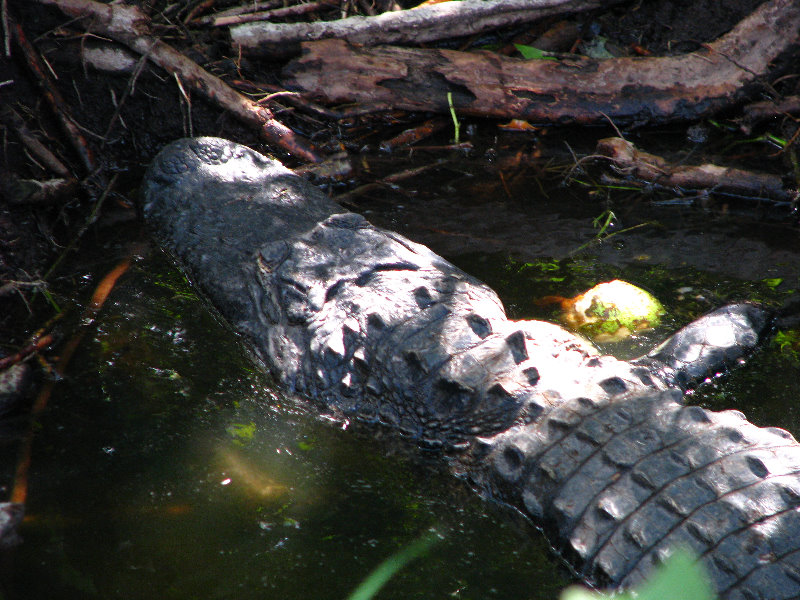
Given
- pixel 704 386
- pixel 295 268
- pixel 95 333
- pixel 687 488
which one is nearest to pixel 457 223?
pixel 295 268

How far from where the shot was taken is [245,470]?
235 cm

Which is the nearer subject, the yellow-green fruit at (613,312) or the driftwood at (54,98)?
the yellow-green fruit at (613,312)

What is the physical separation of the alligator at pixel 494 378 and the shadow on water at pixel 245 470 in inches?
4.7

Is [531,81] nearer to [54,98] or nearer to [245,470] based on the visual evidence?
[54,98]

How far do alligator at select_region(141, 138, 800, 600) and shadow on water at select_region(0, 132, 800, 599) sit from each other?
0.12 m

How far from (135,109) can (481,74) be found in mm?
2259

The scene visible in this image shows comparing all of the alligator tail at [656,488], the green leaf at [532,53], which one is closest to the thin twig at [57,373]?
the alligator tail at [656,488]

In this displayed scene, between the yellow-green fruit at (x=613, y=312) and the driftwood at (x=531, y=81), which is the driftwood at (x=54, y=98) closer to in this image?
the driftwood at (x=531, y=81)

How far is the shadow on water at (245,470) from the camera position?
77.7 inches

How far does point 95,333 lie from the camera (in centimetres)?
299

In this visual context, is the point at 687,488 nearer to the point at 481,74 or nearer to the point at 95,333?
the point at 95,333

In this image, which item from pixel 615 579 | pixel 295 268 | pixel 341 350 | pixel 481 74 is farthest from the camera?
pixel 481 74

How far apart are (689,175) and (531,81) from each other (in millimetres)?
1248

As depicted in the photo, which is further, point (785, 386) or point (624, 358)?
point (624, 358)
